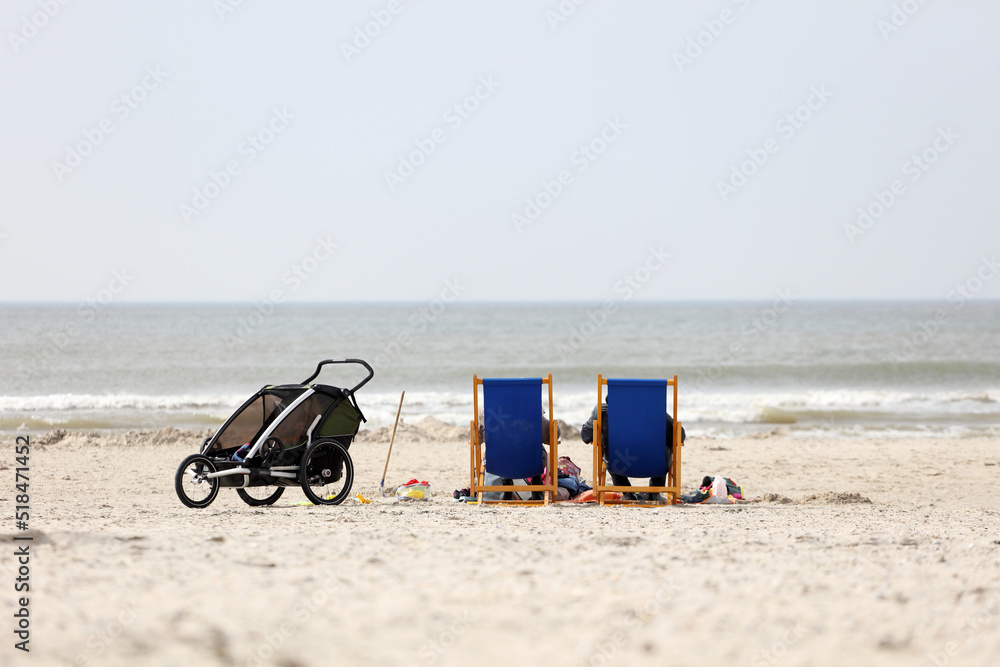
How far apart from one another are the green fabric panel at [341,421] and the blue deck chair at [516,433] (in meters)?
1.09

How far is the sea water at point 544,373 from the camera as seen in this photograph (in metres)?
16.9

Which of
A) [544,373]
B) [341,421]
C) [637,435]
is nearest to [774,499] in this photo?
[637,435]

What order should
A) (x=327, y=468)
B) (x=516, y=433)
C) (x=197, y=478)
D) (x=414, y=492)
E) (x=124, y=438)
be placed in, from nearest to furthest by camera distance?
(x=197, y=478) < (x=327, y=468) < (x=516, y=433) < (x=414, y=492) < (x=124, y=438)

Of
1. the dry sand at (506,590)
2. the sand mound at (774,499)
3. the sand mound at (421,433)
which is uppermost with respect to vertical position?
the dry sand at (506,590)

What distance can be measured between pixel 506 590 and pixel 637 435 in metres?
3.66

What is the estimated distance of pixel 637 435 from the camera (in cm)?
684

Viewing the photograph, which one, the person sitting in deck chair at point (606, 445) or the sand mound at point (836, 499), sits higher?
the person sitting in deck chair at point (606, 445)

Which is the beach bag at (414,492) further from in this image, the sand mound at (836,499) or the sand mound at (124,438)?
the sand mound at (124,438)

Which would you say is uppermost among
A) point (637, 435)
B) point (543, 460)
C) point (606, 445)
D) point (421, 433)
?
point (637, 435)

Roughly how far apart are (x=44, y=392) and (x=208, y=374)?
518 centimetres

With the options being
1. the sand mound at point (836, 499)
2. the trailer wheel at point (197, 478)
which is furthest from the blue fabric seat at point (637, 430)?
the trailer wheel at point (197, 478)

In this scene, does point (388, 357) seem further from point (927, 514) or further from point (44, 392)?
point (927, 514)

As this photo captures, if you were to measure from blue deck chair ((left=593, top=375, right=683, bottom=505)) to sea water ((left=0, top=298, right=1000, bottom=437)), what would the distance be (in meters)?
7.89

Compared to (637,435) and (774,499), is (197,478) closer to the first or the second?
(637,435)
